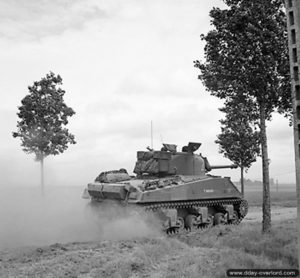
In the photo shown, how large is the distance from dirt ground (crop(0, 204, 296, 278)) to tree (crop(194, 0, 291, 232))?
4.29 metres

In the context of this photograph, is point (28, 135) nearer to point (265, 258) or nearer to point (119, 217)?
point (119, 217)

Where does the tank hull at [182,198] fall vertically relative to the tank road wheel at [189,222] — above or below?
above

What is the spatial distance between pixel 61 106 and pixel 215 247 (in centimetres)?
1454

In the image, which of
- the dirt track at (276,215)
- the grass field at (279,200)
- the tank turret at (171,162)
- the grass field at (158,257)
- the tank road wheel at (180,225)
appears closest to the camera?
the grass field at (158,257)

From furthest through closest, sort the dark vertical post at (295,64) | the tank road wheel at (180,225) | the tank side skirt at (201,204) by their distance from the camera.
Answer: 1. the tank road wheel at (180,225)
2. the tank side skirt at (201,204)
3. the dark vertical post at (295,64)

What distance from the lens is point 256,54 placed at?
1275 centimetres

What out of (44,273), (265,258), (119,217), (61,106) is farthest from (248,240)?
(61,106)

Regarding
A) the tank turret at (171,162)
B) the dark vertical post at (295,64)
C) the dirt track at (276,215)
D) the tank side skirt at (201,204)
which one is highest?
the dark vertical post at (295,64)

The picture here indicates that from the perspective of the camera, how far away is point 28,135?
876 inches

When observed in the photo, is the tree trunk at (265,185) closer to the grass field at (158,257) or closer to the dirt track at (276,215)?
the grass field at (158,257)

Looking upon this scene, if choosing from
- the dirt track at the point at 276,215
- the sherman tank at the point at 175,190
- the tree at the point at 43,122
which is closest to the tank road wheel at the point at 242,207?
the sherman tank at the point at 175,190

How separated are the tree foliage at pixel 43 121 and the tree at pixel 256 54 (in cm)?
1145

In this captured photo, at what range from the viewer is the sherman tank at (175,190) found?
46.2 feet

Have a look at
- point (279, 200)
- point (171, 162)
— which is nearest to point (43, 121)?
point (171, 162)
